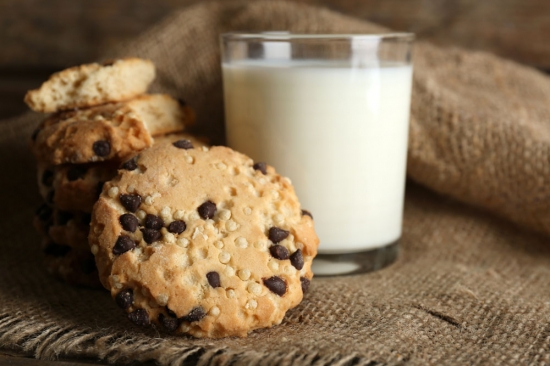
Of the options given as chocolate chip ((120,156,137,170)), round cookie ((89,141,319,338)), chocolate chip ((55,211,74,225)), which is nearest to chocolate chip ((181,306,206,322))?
round cookie ((89,141,319,338))

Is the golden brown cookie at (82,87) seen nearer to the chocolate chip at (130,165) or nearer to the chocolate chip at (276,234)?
the chocolate chip at (130,165)

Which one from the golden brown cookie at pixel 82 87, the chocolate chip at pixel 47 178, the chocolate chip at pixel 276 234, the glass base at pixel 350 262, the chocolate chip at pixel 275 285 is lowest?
the glass base at pixel 350 262

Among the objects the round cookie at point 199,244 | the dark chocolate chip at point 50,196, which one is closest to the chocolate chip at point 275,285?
the round cookie at point 199,244

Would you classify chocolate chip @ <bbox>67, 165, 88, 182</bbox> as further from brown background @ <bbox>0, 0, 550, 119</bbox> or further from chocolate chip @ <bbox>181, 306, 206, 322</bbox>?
brown background @ <bbox>0, 0, 550, 119</bbox>

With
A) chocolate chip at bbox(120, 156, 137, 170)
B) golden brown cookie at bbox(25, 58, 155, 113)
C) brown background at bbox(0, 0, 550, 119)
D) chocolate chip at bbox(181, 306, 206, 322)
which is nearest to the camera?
chocolate chip at bbox(181, 306, 206, 322)

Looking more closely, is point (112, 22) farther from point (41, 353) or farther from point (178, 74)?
point (41, 353)
